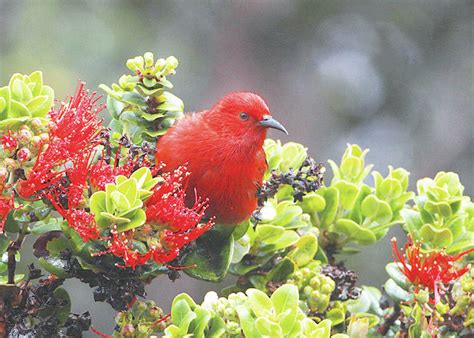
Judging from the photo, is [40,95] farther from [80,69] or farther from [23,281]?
[80,69]

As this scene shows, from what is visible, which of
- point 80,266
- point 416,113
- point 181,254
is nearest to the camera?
point 80,266

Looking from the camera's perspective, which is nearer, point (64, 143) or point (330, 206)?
point (64, 143)

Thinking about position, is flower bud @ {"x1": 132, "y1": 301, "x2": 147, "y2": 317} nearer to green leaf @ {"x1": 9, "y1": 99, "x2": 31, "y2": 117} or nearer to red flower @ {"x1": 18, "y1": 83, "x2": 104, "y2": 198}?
red flower @ {"x1": 18, "y1": 83, "x2": 104, "y2": 198}

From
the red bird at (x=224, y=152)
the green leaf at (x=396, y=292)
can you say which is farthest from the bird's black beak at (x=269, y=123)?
the green leaf at (x=396, y=292)

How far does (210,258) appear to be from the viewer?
82.8 inches

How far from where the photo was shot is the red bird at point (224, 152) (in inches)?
88.9

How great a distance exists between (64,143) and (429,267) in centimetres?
99

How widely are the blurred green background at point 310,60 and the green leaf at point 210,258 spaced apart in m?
3.52

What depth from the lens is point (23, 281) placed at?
2000 millimetres

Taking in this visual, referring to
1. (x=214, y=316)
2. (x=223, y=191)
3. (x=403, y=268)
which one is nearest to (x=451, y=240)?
(x=403, y=268)

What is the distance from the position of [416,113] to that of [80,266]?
4561mm

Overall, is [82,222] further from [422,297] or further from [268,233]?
[422,297]

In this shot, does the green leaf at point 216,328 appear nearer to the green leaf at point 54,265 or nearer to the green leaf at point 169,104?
the green leaf at point 54,265

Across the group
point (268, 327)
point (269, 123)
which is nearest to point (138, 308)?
point (268, 327)
